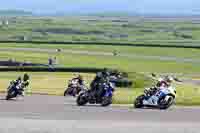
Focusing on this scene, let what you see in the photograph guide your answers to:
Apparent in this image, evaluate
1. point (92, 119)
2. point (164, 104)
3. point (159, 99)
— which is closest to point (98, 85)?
point (159, 99)

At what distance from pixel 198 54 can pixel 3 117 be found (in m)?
78.9

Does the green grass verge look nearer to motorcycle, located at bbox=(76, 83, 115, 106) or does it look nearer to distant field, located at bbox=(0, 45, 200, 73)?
motorcycle, located at bbox=(76, 83, 115, 106)

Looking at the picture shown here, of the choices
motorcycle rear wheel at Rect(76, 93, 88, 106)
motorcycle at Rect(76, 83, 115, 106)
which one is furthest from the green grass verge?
motorcycle rear wheel at Rect(76, 93, 88, 106)

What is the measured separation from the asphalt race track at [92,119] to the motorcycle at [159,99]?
1.47ft

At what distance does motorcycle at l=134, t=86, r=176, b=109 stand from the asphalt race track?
17.6 inches

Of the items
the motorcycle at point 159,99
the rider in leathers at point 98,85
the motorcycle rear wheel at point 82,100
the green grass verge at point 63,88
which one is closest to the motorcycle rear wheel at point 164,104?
the motorcycle at point 159,99

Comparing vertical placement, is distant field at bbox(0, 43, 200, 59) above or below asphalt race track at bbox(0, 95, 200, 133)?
above

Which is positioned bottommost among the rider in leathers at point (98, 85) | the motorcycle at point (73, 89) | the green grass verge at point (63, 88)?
the green grass verge at point (63, 88)

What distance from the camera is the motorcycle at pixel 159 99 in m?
28.4

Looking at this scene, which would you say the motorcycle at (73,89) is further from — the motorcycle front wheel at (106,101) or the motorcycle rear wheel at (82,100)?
the motorcycle front wheel at (106,101)

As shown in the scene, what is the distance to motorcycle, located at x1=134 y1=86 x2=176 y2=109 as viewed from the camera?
1117 inches

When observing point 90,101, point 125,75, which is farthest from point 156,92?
point 125,75

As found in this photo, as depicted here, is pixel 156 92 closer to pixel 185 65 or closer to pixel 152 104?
pixel 152 104

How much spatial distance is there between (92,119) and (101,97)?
23.8ft
